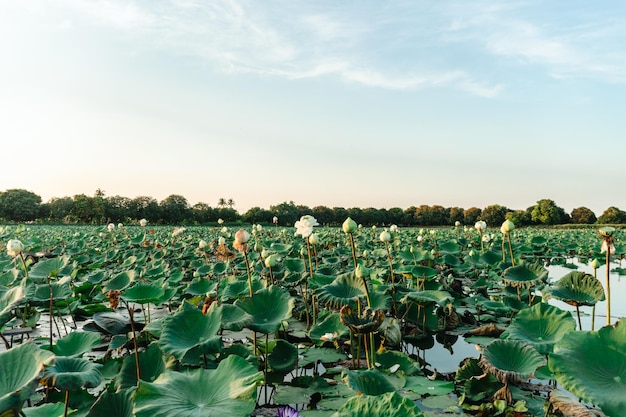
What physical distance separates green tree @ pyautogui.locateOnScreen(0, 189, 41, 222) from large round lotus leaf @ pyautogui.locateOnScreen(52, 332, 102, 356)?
5892 cm

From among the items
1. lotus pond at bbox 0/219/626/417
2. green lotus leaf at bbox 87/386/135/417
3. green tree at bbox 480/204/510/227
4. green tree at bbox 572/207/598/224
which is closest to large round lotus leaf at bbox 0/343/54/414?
lotus pond at bbox 0/219/626/417

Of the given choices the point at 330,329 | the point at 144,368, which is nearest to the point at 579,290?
the point at 330,329

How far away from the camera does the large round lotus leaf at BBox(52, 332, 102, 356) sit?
6.78 feet

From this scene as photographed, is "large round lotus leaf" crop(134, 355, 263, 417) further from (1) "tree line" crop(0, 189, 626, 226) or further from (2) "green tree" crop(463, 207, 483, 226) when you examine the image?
(2) "green tree" crop(463, 207, 483, 226)

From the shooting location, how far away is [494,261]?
461cm

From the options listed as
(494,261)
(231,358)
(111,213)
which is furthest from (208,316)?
(111,213)

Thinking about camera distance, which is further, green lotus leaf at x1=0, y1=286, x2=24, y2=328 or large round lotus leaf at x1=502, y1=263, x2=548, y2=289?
large round lotus leaf at x1=502, y1=263, x2=548, y2=289

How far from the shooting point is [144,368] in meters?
1.97

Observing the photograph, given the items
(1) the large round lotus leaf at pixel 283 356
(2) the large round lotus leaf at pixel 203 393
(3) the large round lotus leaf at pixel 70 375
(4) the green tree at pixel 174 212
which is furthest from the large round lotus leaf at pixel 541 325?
(4) the green tree at pixel 174 212

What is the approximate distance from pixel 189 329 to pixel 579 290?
2.27 metres

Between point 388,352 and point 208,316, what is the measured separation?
1104 millimetres

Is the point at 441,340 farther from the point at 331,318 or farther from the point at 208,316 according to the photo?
the point at 208,316

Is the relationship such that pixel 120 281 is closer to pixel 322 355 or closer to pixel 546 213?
pixel 322 355

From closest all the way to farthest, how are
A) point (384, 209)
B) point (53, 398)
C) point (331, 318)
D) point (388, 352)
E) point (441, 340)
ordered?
1. point (53, 398)
2. point (388, 352)
3. point (331, 318)
4. point (441, 340)
5. point (384, 209)
